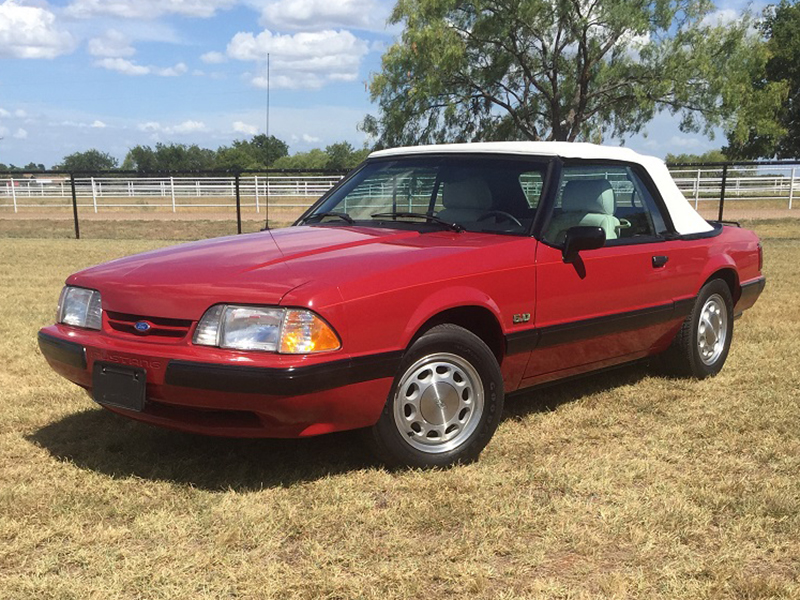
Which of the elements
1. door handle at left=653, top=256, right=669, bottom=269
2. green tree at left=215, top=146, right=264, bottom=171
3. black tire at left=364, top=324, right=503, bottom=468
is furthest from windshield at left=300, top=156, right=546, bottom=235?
green tree at left=215, top=146, right=264, bottom=171

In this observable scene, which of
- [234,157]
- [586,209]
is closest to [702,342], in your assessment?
[586,209]

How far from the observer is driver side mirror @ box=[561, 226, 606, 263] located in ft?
12.6

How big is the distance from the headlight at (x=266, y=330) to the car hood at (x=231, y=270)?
5 centimetres

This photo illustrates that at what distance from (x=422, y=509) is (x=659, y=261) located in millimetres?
2295

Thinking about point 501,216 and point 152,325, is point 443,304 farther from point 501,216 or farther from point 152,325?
point 152,325

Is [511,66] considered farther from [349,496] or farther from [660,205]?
[349,496]

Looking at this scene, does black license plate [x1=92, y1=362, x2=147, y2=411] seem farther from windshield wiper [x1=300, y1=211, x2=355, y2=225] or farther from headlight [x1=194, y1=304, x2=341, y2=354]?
windshield wiper [x1=300, y1=211, x2=355, y2=225]

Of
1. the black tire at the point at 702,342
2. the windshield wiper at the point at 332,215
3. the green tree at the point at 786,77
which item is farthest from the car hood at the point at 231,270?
the green tree at the point at 786,77

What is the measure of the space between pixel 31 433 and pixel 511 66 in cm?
2942

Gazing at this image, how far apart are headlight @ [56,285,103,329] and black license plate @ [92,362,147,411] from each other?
26cm

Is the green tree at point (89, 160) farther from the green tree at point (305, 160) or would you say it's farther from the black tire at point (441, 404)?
the black tire at point (441, 404)

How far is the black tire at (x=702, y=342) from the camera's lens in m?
4.95

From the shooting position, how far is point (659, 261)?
4.54 m

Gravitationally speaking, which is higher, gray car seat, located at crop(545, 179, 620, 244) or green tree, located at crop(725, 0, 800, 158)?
green tree, located at crop(725, 0, 800, 158)
